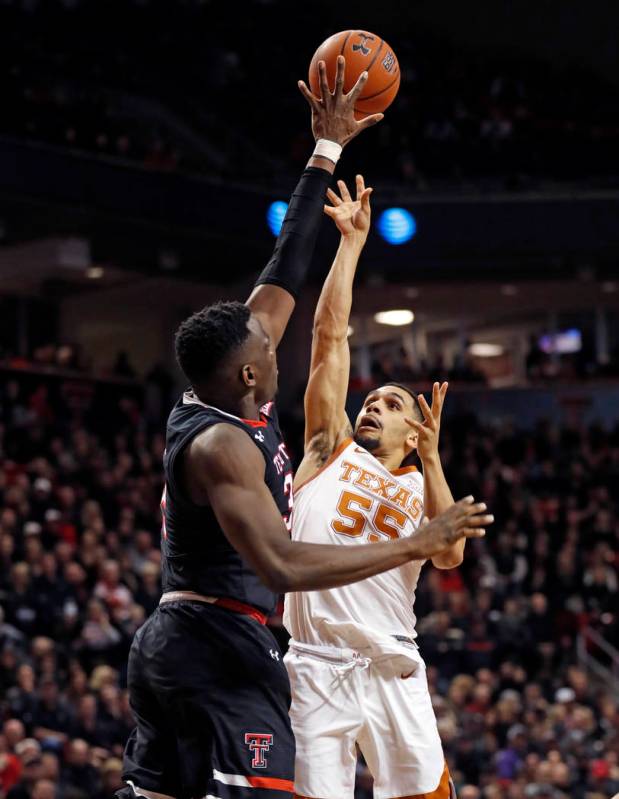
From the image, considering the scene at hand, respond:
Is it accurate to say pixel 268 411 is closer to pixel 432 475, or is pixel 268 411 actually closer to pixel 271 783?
pixel 432 475

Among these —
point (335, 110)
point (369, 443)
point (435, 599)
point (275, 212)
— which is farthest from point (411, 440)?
point (275, 212)

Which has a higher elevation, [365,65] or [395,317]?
[395,317]

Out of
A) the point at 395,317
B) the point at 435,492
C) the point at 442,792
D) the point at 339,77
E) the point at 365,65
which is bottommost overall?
the point at 442,792

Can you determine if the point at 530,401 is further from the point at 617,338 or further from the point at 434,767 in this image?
the point at 434,767

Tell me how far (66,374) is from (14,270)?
83.2 inches

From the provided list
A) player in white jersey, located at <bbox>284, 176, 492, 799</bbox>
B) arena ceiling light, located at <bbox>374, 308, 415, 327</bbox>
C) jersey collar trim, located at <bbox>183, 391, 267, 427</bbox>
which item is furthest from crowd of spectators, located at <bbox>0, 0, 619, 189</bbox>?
jersey collar trim, located at <bbox>183, 391, 267, 427</bbox>

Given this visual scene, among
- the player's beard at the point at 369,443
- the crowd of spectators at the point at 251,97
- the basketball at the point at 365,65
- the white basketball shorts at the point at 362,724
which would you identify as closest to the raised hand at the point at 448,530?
the white basketball shorts at the point at 362,724

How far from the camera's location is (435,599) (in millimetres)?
14125

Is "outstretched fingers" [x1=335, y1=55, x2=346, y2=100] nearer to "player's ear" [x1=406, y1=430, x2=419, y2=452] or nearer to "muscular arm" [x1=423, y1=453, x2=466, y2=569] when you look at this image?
"muscular arm" [x1=423, y1=453, x2=466, y2=569]

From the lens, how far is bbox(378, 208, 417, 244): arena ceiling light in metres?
18.6

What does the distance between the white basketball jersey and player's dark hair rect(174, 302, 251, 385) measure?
51.0 inches

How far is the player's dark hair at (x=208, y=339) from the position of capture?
3.59m

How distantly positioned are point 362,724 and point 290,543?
5.35 ft

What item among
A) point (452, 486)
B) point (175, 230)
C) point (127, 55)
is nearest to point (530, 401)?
point (452, 486)
